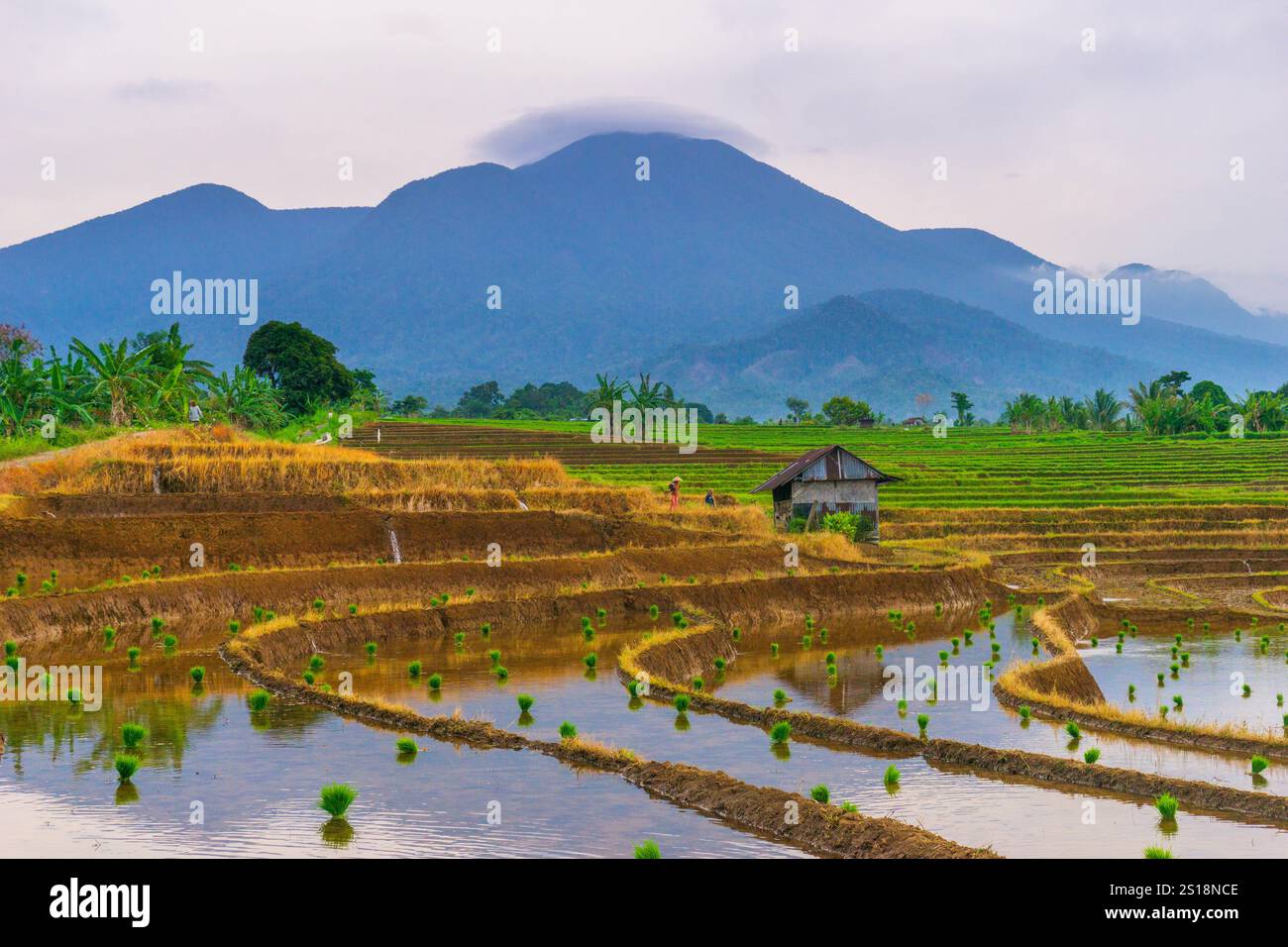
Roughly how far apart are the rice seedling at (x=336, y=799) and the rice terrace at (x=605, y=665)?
1.0 inches

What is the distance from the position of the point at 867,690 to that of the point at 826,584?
39.3ft

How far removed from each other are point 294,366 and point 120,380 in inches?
2282

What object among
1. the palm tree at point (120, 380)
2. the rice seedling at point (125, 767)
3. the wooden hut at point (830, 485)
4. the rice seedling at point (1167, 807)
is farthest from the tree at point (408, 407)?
the rice seedling at point (1167, 807)

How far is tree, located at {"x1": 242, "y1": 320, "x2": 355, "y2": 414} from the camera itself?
10712 cm

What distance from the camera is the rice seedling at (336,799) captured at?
42.9ft

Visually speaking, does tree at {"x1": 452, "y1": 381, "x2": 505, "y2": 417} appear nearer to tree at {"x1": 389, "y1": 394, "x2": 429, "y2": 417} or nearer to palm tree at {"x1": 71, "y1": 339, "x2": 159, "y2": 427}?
tree at {"x1": 389, "y1": 394, "x2": 429, "y2": 417}

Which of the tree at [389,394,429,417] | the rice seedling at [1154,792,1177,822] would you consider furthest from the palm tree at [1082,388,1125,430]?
the rice seedling at [1154,792,1177,822]

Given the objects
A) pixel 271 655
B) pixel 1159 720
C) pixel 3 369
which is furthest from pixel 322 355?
pixel 1159 720


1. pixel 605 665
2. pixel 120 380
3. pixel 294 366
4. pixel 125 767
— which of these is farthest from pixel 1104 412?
pixel 125 767

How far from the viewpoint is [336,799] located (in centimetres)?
1307

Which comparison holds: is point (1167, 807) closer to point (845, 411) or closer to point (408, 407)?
point (845, 411)
